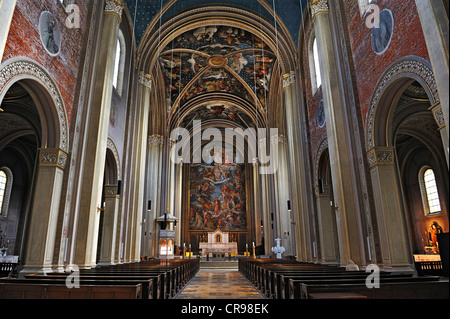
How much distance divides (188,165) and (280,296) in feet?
92.3

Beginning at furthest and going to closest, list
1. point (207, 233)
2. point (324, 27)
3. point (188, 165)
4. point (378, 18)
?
point (188, 165) → point (207, 233) → point (324, 27) → point (378, 18)

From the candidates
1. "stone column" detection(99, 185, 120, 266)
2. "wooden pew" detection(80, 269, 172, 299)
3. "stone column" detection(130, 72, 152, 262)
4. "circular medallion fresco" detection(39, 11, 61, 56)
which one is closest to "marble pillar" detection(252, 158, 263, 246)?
"stone column" detection(130, 72, 152, 262)

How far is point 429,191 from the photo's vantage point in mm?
17656

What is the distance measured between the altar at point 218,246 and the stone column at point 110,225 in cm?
1547

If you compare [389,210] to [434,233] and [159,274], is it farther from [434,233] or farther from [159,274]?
[434,233]

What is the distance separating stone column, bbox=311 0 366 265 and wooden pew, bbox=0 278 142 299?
251 inches

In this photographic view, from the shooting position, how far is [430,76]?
20.0 feet

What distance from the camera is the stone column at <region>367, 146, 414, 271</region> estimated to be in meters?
7.60

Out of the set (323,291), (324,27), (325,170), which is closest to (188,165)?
(325,170)

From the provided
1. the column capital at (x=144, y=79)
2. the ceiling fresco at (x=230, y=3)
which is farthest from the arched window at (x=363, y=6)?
the column capital at (x=144, y=79)

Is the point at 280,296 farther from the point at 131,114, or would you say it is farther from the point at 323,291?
the point at 131,114

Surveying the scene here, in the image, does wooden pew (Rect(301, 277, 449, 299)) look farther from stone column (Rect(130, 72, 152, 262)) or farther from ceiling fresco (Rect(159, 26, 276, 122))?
ceiling fresco (Rect(159, 26, 276, 122))

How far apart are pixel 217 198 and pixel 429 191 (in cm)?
1958

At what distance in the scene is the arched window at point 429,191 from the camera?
17188mm
